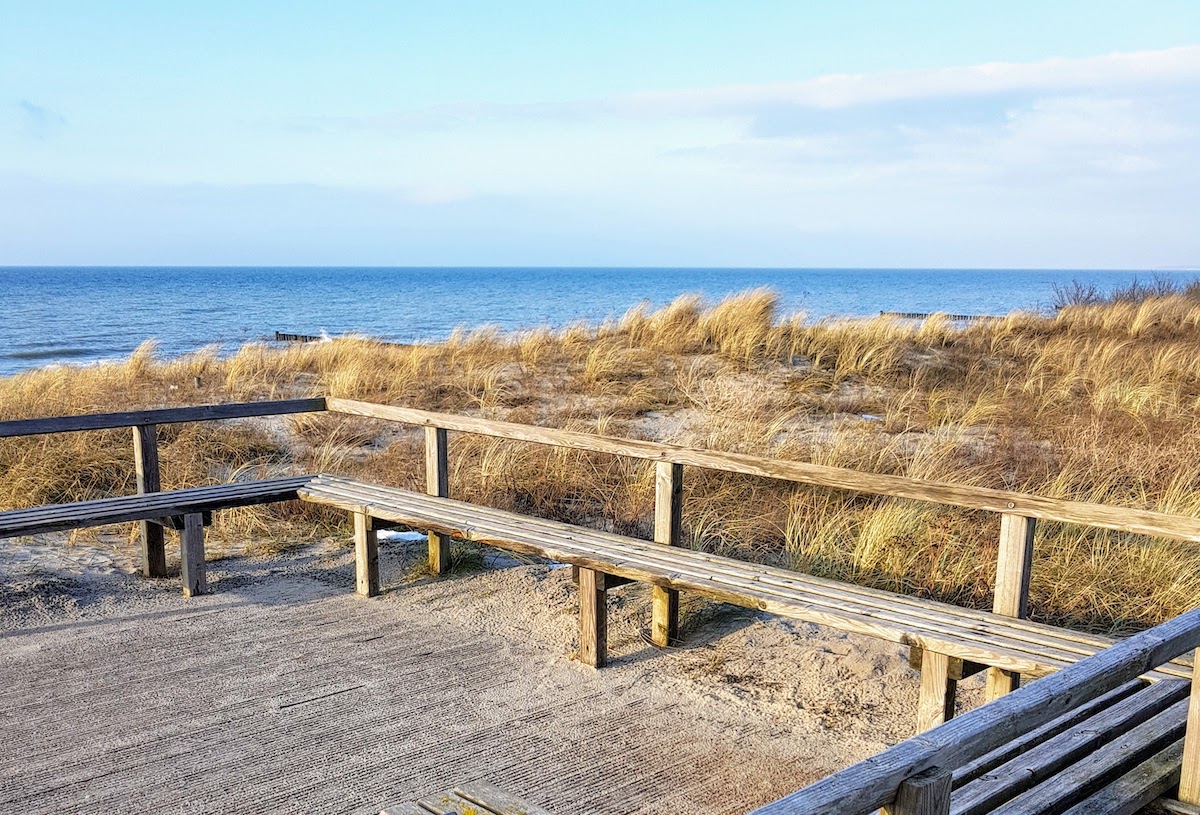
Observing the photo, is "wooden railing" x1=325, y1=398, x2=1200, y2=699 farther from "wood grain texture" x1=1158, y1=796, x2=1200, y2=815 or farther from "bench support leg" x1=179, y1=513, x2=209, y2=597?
"bench support leg" x1=179, y1=513, x2=209, y2=597

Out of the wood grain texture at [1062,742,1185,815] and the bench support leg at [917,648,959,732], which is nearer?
the wood grain texture at [1062,742,1185,815]

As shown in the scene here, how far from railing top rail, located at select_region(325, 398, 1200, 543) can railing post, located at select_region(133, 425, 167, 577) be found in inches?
52.6

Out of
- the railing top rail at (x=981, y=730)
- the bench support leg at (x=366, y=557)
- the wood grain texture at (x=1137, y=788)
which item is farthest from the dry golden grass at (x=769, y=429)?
the railing top rail at (x=981, y=730)

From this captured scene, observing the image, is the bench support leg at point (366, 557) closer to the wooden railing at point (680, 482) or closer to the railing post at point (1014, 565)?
the wooden railing at point (680, 482)

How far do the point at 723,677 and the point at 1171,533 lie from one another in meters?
1.89

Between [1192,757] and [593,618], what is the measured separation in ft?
7.75

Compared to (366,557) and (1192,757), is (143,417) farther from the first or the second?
(1192,757)

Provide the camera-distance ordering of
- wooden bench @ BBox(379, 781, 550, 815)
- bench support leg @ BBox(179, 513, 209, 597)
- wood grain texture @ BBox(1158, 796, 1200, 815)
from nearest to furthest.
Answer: wooden bench @ BBox(379, 781, 550, 815) < wood grain texture @ BBox(1158, 796, 1200, 815) < bench support leg @ BBox(179, 513, 209, 597)

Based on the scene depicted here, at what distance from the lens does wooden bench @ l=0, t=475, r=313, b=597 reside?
4665 mm

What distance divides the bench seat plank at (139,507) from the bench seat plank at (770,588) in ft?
1.19

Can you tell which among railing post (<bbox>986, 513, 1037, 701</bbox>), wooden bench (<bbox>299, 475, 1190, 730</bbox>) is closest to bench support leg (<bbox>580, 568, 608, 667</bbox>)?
wooden bench (<bbox>299, 475, 1190, 730</bbox>)

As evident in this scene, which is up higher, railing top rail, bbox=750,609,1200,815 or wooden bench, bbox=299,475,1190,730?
railing top rail, bbox=750,609,1200,815

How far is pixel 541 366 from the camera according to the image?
11.7m

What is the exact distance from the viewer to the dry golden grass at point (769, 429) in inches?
206
